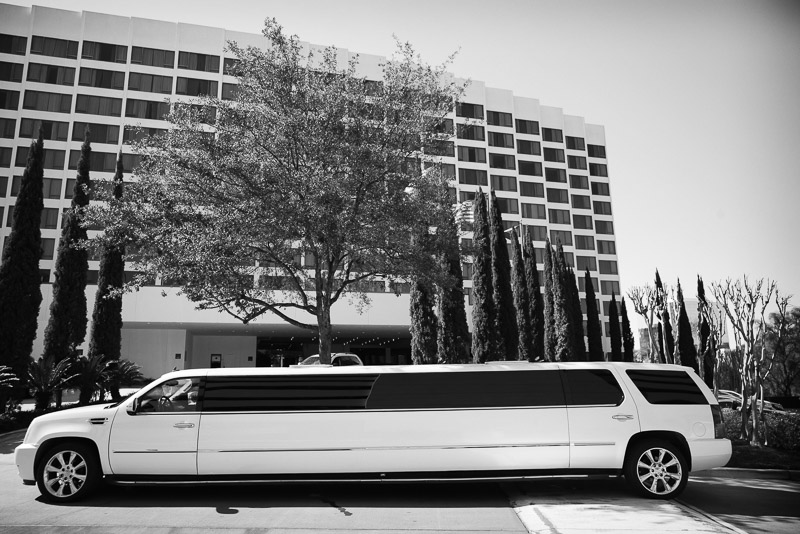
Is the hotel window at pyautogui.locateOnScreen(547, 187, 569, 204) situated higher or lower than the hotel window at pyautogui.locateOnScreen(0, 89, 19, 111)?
lower

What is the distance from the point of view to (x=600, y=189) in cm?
6419

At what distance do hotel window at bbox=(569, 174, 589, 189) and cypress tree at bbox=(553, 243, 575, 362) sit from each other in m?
23.4

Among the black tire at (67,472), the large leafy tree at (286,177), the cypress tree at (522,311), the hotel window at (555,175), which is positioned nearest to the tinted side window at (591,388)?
the large leafy tree at (286,177)

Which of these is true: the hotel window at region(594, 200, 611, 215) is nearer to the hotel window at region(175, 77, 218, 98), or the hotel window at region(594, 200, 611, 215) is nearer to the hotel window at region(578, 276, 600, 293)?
the hotel window at region(578, 276, 600, 293)

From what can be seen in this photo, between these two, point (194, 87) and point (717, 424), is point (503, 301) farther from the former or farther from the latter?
point (194, 87)

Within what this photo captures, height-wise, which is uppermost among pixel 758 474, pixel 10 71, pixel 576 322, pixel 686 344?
pixel 10 71

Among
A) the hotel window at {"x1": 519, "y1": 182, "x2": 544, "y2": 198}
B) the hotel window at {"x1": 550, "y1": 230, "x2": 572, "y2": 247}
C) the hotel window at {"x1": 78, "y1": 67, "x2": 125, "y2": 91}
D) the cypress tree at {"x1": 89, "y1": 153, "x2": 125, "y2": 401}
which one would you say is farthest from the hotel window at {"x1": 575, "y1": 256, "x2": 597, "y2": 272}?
the cypress tree at {"x1": 89, "y1": 153, "x2": 125, "y2": 401}

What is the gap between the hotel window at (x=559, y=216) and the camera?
5915cm

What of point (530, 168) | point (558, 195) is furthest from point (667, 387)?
point (558, 195)

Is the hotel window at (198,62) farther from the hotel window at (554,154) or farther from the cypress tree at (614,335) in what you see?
the cypress tree at (614,335)

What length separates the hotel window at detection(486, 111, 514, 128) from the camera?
5672 cm

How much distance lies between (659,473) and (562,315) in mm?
34223

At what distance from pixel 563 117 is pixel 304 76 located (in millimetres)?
55369

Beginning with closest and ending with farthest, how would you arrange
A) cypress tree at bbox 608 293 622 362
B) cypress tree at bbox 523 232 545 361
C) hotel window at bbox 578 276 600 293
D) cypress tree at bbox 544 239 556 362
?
cypress tree at bbox 523 232 545 361, cypress tree at bbox 544 239 556 362, cypress tree at bbox 608 293 622 362, hotel window at bbox 578 276 600 293
